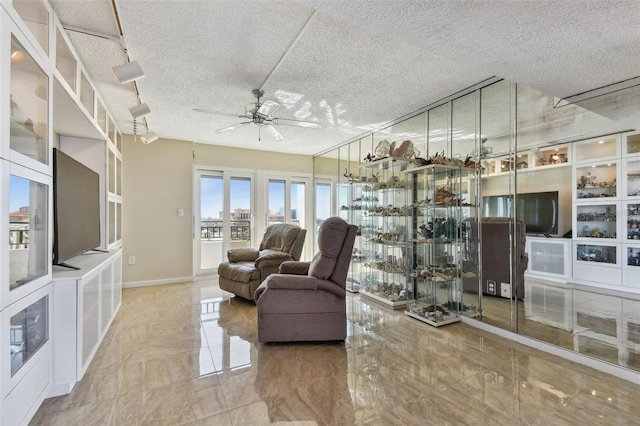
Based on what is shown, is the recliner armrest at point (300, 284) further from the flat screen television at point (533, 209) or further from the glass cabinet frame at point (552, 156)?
the glass cabinet frame at point (552, 156)

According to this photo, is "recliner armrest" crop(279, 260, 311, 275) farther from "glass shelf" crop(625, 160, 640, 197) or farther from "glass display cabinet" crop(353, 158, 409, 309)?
"glass shelf" crop(625, 160, 640, 197)

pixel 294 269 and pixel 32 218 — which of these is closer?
pixel 32 218

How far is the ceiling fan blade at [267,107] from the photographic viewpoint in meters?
2.73

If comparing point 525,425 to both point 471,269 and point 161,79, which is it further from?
point 161,79

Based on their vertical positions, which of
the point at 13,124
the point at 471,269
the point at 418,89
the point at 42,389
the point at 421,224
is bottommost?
the point at 42,389

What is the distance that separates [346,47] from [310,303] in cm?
219

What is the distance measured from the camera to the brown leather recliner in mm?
3803

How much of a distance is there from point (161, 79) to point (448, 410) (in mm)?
3576

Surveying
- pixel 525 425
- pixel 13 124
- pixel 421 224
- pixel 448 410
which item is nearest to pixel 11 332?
pixel 13 124

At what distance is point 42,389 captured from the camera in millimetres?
1711

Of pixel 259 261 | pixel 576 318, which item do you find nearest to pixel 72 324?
pixel 259 261

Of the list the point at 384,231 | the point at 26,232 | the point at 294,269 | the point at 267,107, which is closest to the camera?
the point at 26,232

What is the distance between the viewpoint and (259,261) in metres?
3.83

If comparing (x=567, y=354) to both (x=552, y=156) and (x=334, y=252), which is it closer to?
(x=552, y=156)
